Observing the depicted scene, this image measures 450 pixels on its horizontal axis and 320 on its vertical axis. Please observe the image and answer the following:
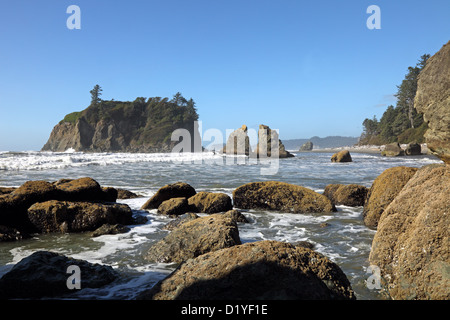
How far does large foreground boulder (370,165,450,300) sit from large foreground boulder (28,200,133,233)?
5.73 m

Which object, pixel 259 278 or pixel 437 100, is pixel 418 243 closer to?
pixel 437 100

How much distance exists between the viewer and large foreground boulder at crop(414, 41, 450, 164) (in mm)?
3637

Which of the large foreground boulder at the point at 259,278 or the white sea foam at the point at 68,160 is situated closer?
the large foreground boulder at the point at 259,278

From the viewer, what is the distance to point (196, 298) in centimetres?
268

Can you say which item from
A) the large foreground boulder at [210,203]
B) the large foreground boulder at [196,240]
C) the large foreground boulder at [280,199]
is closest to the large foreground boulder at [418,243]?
the large foreground boulder at [196,240]

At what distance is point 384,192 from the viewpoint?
6.62 meters

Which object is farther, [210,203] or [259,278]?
[210,203]

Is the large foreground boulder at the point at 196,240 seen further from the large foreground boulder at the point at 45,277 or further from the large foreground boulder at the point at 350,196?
the large foreground boulder at the point at 350,196

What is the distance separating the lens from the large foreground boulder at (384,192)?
6453 millimetres

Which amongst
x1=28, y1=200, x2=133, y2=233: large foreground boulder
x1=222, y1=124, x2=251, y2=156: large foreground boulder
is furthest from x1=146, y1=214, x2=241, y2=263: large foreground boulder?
x1=222, y1=124, x2=251, y2=156: large foreground boulder

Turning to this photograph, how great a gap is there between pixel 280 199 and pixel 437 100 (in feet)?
17.1

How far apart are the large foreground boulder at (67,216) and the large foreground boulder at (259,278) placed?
13.7ft

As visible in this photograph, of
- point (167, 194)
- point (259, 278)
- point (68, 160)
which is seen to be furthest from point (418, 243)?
point (68, 160)
